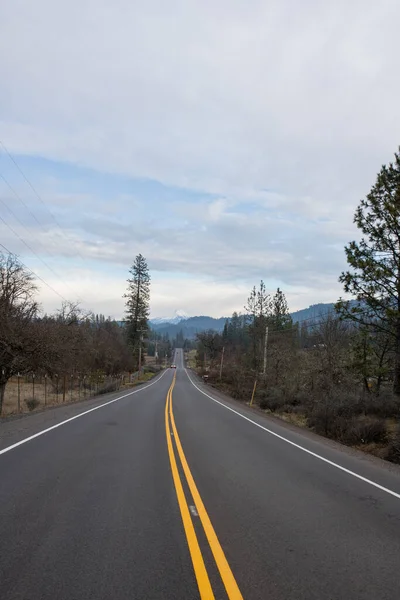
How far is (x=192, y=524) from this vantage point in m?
5.44

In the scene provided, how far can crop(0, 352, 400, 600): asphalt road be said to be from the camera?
154 inches

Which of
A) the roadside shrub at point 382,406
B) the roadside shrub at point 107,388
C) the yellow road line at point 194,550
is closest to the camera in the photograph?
the yellow road line at point 194,550

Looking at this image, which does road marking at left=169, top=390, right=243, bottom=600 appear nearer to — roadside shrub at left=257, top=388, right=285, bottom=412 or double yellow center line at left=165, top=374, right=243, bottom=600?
double yellow center line at left=165, top=374, right=243, bottom=600

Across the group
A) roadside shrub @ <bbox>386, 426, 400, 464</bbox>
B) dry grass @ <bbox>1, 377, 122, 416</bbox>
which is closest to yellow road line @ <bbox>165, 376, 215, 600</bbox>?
roadside shrub @ <bbox>386, 426, 400, 464</bbox>

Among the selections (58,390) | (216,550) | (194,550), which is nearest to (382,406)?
(216,550)

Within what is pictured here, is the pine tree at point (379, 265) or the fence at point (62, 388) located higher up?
the pine tree at point (379, 265)

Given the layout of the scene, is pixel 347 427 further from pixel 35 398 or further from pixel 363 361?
pixel 35 398

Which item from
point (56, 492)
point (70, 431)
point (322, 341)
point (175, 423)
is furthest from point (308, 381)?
point (56, 492)

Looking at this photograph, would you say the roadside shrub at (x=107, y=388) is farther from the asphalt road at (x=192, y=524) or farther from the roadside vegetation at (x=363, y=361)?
the asphalt road at (x=192, y=524)

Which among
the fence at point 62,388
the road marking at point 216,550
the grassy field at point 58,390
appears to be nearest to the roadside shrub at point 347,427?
the road marking at point 216,550

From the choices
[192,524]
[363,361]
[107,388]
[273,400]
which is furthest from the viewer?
[107,388]

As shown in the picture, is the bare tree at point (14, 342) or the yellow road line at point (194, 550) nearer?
the yellow road line at point (194, 550)

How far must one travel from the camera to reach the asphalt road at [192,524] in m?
3.90

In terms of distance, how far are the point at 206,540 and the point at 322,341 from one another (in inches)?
908
